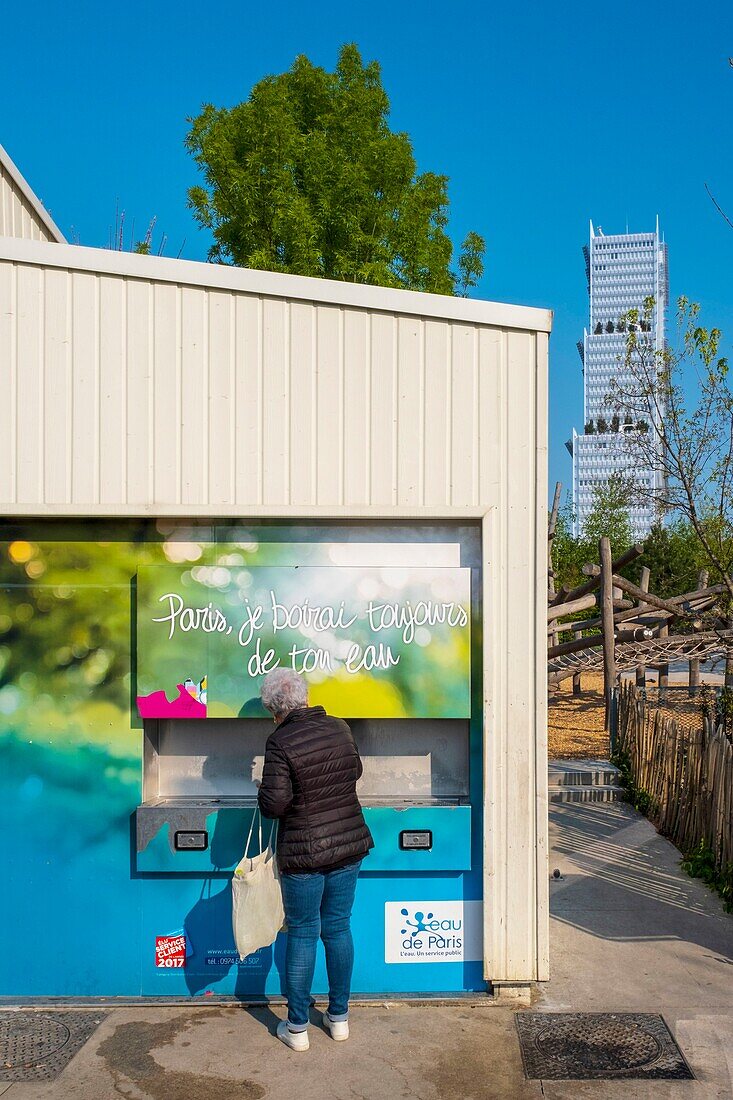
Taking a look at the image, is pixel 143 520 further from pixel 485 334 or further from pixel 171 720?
pixel 485 334

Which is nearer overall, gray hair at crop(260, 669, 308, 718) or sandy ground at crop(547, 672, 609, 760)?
gray hair at crop(260, 669, 308, 718)

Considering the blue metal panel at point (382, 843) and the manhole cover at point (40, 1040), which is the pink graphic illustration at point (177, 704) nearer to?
the blue metal panel at point (382, 843)

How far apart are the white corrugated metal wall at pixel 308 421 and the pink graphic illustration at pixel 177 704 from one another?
95 centimetres

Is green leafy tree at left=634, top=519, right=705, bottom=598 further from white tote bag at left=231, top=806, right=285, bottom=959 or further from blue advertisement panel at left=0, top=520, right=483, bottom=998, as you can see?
white tote bag at left=231, top=806, right=285, bottom=959

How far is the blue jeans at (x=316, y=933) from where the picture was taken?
14.9ft

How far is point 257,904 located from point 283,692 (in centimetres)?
102

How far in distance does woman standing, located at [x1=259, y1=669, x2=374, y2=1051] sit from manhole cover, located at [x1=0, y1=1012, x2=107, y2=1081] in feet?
3.20

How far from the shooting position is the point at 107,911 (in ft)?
16.9

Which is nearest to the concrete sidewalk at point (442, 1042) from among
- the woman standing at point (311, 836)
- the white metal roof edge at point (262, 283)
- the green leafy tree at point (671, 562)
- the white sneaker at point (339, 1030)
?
the white sneaker at point (339, 1030)

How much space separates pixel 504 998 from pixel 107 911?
6.92 ft

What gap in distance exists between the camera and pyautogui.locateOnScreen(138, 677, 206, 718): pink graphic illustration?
16.7ft

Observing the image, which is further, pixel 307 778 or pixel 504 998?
pixel 504 998

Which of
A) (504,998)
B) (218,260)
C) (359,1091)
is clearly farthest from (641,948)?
(218,260)

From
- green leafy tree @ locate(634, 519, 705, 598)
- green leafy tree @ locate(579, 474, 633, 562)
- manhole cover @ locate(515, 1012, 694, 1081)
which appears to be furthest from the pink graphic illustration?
green leafy tree @ locate(579, 474, 633, 562)
